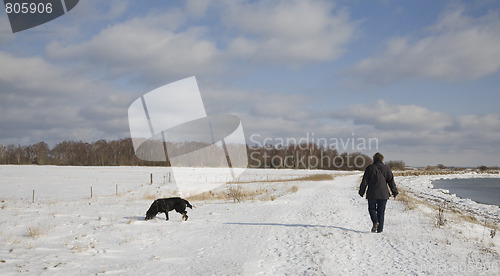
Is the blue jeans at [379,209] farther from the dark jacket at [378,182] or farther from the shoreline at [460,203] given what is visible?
the shoreline at [460,203]

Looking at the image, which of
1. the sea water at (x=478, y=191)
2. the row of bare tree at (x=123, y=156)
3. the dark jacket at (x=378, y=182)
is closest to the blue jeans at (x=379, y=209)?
the dark jacket at (x=378, y=182)

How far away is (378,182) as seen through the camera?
9383 millimetres

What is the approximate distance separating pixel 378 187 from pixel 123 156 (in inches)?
4395

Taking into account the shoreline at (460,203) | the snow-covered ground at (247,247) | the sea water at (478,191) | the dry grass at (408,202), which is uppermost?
the snow-covered ground at (247,247)

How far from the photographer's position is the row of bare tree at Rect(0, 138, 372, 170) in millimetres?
107875

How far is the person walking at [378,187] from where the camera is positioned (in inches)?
367

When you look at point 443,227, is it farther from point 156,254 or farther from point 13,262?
point 13,262

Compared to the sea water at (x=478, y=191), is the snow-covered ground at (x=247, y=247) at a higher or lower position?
higher

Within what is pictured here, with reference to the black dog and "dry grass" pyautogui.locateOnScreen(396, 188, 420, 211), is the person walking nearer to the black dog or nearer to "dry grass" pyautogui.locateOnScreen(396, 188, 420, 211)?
"dry grass" pyautogui.locateOnScreen(396, 188, 420, 211)

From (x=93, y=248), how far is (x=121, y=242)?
838mm

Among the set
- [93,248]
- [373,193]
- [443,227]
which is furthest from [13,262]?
[443,227]

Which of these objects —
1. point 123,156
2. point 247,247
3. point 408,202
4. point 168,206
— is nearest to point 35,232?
point 168,206

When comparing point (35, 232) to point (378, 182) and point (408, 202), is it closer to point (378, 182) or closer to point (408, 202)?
point (378, 182)

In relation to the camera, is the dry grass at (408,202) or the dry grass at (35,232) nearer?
the dry grass at (35,232)
